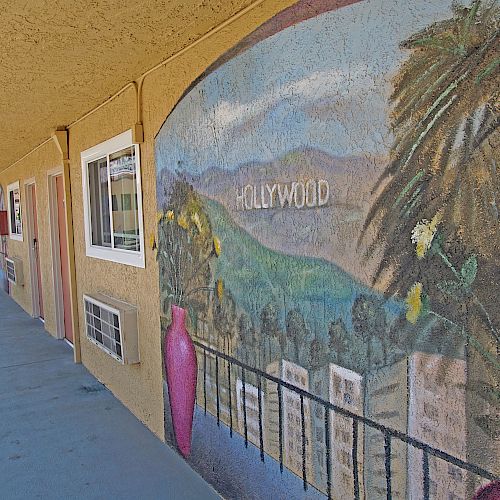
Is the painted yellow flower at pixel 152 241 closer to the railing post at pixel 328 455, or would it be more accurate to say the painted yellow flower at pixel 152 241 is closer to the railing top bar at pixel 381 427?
the railing top bar at pixel 381 427

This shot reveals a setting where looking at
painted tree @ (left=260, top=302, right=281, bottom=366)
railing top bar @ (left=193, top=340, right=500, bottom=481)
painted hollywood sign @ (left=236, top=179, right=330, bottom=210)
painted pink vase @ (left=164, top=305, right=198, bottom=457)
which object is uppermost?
painted hollywood sign @ (left=236, top=179, right=330, bottom=210)

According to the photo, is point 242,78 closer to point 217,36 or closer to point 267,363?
point 217,36

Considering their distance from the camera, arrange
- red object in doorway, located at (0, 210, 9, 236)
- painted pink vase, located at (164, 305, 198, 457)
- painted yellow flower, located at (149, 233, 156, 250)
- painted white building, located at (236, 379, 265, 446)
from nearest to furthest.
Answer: painted white building, located at (236, 379, 265, 446), painted pink vase, located at (164, 305, 198, 457), painted yellow flower, located at (149, 233, 156, 250), red object in doorway, located at (0, 210, 9, 236)

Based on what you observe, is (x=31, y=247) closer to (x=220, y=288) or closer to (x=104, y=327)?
(x=104, y=327)

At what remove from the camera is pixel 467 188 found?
1666mm

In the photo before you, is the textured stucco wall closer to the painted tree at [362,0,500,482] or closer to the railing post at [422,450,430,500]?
the painted tree at [362,0,500,482]

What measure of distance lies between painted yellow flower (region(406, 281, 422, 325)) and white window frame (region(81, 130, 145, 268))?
2.68m

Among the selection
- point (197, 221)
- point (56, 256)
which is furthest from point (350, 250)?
point (56, 256)

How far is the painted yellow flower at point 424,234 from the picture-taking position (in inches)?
69.8

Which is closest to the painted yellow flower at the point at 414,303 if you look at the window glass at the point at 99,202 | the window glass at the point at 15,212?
the window glass at the point at 99,202

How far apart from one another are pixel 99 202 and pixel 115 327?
5.08 ft

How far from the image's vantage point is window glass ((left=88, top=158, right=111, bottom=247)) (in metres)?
5.05

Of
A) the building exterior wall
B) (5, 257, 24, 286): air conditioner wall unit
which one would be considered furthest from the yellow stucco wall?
(5, 257, 24, 286): air conditioner wall unit

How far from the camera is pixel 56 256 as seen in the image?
7.43 m
